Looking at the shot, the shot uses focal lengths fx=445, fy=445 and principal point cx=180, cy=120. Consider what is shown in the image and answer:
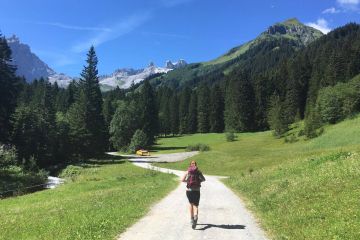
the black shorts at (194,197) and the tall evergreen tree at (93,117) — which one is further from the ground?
the tall evergreen tree at (93,117)

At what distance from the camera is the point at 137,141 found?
10881cm

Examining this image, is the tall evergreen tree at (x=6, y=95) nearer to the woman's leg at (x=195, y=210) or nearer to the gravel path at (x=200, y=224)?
the gravel path at (x=200, y=224)

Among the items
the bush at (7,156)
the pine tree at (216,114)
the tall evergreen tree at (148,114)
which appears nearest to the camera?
the bush at (7,156)

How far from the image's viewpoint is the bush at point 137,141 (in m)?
108

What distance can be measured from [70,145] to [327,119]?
2140 inches

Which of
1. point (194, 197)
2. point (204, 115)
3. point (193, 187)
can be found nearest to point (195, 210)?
point (194, 197)

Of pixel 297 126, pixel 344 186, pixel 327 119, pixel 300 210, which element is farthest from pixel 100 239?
pixel 297 126

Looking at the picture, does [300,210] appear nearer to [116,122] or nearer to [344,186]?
[344,186]

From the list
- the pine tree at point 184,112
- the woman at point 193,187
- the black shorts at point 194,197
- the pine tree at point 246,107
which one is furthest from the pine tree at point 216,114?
the black shorts at point 194,197

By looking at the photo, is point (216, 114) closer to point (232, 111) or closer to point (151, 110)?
point (232, 111)

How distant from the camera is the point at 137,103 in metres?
123

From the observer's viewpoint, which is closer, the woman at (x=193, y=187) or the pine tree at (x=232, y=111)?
the woman at (x=193, y=187)

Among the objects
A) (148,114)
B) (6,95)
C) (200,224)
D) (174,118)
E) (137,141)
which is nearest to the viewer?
(200,224)

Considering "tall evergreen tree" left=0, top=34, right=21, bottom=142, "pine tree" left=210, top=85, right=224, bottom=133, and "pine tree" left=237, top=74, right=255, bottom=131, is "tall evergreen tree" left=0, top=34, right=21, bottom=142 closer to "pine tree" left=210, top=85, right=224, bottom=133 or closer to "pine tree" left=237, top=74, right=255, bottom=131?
"pine tree" left=237, top=74, right=255, bottom=131
